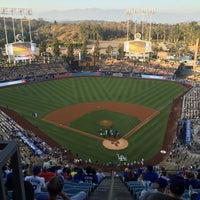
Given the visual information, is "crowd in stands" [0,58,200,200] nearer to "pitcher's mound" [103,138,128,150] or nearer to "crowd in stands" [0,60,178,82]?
"crowd in stands" [0,60,178,82]

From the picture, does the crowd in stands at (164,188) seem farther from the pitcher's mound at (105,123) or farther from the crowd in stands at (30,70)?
the crowd in stands at (30,70)

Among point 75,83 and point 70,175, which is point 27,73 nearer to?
point 75,83

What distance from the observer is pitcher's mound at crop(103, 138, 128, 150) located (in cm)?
2938

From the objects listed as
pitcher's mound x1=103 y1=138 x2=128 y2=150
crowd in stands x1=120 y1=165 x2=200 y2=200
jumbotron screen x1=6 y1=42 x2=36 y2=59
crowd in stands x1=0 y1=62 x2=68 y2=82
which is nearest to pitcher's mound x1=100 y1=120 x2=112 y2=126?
pitcher's mound x1=103 y1=138 x2=128 y2=150

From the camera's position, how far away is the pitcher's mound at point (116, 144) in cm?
2938

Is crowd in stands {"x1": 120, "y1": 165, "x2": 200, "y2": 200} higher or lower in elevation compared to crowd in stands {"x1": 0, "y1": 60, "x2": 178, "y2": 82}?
higher

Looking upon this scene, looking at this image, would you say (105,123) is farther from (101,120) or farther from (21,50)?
(21,50)

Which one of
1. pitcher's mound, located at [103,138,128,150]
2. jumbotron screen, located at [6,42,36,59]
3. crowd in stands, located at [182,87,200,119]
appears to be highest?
jumbotron screen, located at [6,42,36,59]

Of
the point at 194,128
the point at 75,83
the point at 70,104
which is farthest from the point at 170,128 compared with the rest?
the point at 75,83

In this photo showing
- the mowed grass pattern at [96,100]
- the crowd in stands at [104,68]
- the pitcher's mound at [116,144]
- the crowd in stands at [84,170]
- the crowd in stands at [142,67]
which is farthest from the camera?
the crowd in stands at [142,67]

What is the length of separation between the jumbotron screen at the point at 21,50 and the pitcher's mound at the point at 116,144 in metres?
40.7

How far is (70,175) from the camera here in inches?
459

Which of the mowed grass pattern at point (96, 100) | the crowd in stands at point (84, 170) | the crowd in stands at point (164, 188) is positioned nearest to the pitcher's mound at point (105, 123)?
the mowed grass pattern at point (96, 100)

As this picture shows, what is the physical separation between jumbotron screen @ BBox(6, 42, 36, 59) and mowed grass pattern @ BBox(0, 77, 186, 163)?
1033 centimetres
